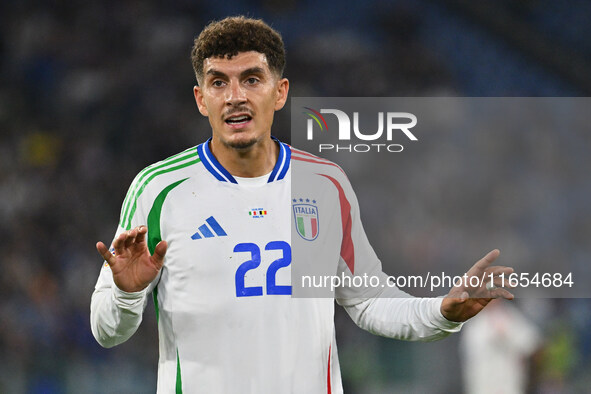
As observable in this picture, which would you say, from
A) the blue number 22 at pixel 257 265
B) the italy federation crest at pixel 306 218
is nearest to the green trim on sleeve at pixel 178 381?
the blue number 22 at pixel 257 265

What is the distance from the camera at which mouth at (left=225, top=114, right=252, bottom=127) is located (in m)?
2.59

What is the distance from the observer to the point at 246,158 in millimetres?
2680

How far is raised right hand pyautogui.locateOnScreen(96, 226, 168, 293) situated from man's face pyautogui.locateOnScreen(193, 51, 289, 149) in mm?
467

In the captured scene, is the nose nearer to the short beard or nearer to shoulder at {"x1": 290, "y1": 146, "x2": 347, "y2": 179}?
the short beard

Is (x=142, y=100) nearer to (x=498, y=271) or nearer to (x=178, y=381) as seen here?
(x=178, y=381)

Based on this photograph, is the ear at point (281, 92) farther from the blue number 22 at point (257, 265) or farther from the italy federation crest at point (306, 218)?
the blue number 22 at point (257, 265)

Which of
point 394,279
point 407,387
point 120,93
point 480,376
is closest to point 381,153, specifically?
point 394,279

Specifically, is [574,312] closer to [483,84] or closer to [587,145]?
[483,84]

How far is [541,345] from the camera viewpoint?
5746 mm

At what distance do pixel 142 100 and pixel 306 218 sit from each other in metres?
3.94

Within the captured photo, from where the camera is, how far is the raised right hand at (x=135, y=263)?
Answer: 7.67 ft

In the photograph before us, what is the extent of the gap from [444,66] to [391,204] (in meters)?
2.69

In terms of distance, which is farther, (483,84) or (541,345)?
(541,345)

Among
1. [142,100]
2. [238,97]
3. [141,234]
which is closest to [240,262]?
[141,234]
